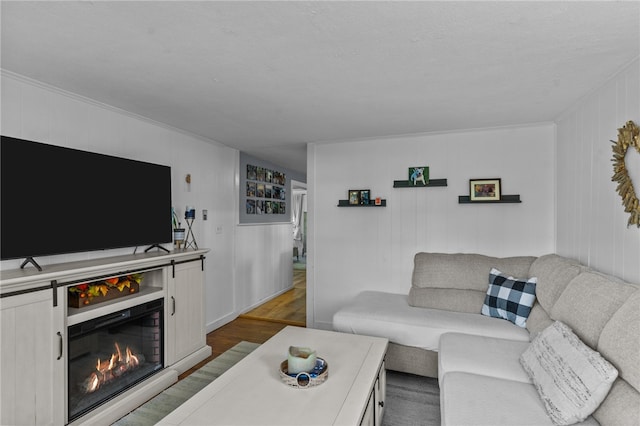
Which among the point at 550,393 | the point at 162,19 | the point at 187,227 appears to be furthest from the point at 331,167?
the point at 550,393

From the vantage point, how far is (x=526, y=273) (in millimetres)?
2996

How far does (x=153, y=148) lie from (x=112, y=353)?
A: 186 centimetres

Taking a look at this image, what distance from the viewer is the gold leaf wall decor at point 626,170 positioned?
188cm

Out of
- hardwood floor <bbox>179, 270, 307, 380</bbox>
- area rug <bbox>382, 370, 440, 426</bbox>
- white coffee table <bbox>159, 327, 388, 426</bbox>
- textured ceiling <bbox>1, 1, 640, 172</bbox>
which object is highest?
textured ceiling <bbox>1, 1, 640, 172</bbox>

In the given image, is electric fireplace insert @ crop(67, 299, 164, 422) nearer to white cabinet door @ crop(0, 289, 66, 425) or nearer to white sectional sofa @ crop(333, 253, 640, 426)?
white cabinet door @ crop(0, 289, 66, 425)

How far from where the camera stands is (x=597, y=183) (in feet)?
7.81

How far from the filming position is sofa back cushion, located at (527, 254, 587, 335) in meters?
2.25

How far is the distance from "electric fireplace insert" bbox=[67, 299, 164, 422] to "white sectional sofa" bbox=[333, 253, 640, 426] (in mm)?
1632

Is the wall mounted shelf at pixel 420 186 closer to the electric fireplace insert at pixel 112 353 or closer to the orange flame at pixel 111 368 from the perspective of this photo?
the electric fireplace insert at pixel 112 353

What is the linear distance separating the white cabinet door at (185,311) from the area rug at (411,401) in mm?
1863

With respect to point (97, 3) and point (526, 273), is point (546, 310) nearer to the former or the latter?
point (526, 273)

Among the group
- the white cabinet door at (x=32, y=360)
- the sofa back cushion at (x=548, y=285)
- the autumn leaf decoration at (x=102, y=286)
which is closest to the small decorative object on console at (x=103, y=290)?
the autumn leaf decoration at (x=102, y=286)

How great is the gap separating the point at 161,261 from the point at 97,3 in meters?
1.95

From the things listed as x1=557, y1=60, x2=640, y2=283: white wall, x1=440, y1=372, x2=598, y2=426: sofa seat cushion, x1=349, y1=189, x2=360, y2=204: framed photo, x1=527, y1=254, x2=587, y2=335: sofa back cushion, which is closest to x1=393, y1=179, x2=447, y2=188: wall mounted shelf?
x1=349, y1=189, x2=360, y2=204: framed photo
